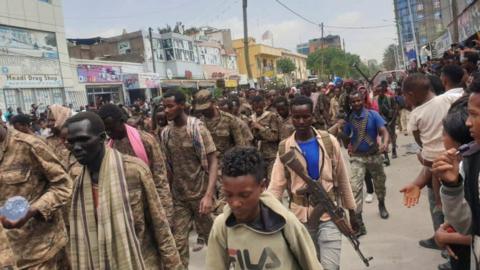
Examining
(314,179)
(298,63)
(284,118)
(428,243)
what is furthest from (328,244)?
(298,63)

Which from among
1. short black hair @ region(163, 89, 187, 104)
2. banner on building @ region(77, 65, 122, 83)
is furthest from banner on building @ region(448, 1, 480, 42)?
banner on building @ region(77, 65, 122, 83)

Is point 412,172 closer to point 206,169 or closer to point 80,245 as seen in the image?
point 206,169

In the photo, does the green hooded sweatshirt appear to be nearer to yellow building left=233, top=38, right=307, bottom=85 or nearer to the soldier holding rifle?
the soldier holding rifle

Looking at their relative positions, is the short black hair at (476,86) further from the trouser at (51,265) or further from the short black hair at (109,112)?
the trouser at (51,265)

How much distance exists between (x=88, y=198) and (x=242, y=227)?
0.93m

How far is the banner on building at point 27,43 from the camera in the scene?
20.9 metres

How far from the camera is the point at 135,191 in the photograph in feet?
8.89

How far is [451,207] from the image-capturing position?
7.09 ft

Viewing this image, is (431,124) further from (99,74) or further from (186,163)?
(99,74)

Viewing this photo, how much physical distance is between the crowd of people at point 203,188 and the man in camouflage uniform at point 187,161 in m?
0.01

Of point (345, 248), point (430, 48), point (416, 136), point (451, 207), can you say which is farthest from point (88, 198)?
point (430, 48)

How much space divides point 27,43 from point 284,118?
19.1 m

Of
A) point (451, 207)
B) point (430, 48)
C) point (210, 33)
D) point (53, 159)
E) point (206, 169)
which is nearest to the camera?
point (451, 207)

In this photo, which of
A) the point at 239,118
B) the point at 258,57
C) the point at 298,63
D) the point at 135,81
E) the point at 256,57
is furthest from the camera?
the point at 298,63
